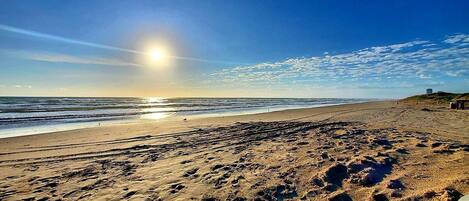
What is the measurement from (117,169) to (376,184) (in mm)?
5291

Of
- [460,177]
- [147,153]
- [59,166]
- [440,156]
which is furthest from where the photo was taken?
[147,153]

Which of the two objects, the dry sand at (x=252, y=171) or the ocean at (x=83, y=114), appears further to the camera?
the ocean at (x=83, y=114)

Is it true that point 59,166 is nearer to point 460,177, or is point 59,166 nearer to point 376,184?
point 376,184

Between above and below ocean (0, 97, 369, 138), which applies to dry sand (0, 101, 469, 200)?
above

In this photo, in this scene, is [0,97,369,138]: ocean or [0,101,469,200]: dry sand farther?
[0,97,369,138]: ocean

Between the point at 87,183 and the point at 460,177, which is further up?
the point at 460,177

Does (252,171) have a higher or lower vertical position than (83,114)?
higher

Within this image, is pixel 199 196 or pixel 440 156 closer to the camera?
pixel 199 196

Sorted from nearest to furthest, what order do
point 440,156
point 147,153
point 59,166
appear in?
1. point 440,156
2. point 59,166
3. point 147,153

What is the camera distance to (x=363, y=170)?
5.17m

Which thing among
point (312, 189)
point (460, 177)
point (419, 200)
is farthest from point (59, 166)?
point (460, 177)

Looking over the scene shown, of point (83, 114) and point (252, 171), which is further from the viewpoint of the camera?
point (83, 114)

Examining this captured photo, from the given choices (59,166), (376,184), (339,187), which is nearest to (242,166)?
(339,187)

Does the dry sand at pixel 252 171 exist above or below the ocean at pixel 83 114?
above
